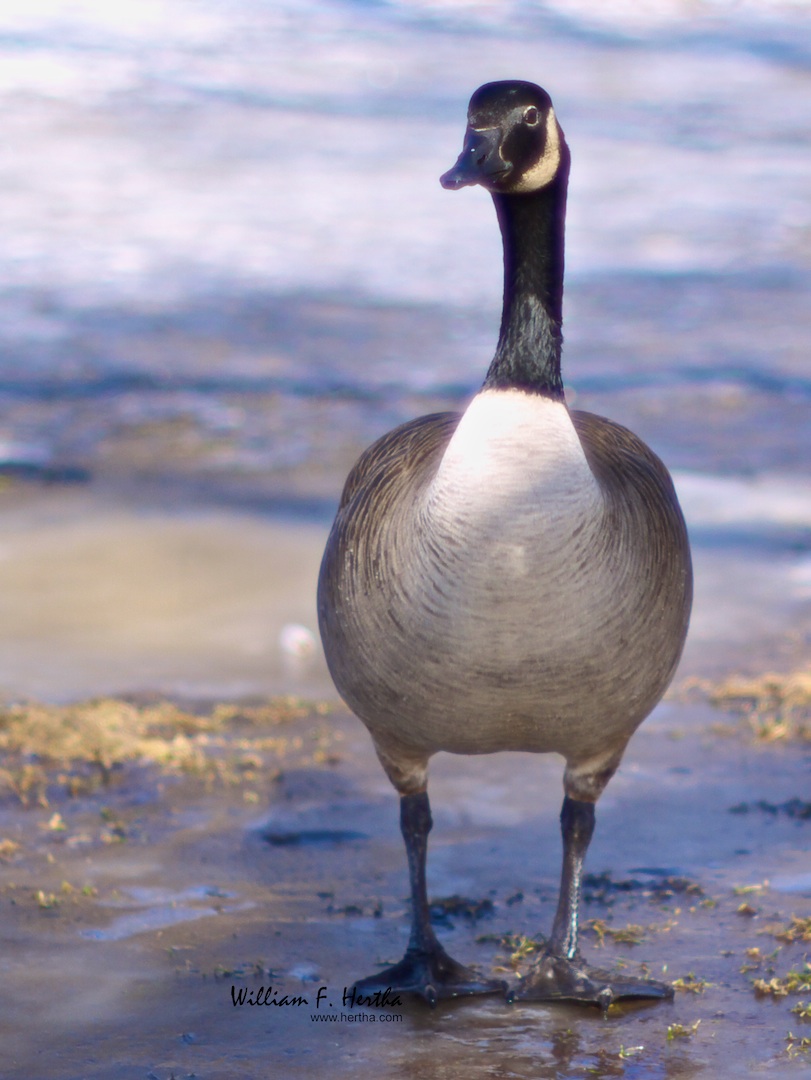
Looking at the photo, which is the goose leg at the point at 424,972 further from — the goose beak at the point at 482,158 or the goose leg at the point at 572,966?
the goose beak at the point at 482,158

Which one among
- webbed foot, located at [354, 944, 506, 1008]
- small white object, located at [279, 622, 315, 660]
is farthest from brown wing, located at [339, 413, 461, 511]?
small white object, located at [279, 622, 315, 660]

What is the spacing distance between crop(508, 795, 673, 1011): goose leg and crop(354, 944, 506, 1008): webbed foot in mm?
110

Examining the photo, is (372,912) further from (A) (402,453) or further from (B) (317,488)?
(B) (317,488)

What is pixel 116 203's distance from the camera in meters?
17.5

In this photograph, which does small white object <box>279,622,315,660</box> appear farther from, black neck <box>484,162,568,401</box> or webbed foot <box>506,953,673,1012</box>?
black neck <box>484,162,568,401</box>

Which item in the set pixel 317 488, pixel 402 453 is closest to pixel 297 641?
pixel 317 488

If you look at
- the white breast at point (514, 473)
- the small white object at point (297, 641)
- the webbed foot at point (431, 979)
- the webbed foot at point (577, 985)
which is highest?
the white breast at point (514, 473)

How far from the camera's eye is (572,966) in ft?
12.3

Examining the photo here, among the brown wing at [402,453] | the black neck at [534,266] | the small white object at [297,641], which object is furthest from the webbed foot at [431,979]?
the small white object at [297,641]

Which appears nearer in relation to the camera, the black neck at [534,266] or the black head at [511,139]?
the black head at [511,139]

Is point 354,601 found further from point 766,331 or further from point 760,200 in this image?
point 760,200

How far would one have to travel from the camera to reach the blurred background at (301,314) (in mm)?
7387

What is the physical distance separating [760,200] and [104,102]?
11.5 m

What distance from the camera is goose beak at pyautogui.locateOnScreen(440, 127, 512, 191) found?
3412 millimetres
